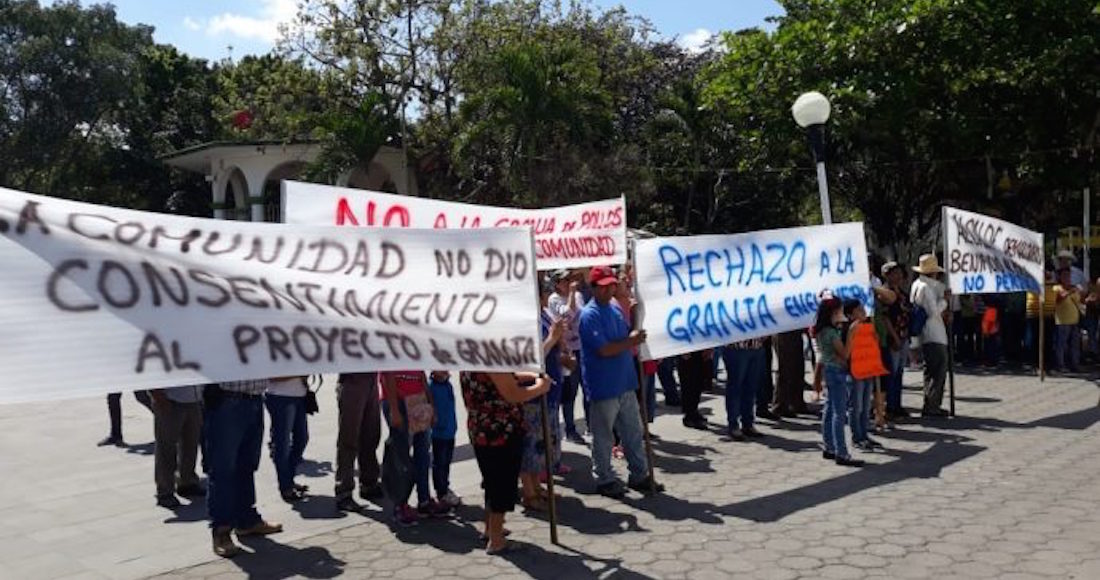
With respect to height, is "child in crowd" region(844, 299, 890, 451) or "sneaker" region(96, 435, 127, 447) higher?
"child in crowd" region(844, 299, 890, 451)

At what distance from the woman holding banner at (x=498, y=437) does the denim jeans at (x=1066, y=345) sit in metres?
10.9

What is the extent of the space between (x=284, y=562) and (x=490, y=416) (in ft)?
4.96

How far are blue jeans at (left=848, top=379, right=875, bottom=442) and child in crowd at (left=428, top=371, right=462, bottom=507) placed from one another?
3.72 metres

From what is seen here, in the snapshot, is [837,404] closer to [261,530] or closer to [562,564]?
[562,564]

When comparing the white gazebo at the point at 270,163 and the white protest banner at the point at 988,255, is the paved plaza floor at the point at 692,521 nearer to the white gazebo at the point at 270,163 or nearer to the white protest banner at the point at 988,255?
the white protest banner at the point at 988,255

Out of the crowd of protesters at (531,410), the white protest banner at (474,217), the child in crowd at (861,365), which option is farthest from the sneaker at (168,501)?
the child in crowd at (861,365)

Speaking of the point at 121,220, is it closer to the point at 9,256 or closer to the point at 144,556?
the point at 9,256

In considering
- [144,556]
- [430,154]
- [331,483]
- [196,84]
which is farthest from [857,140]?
[196,84]

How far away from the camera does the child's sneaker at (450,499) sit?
264 inches

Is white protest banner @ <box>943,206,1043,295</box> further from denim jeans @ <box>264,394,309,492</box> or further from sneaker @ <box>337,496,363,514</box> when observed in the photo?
denim jeans @ <box>264,394,309,492</box>

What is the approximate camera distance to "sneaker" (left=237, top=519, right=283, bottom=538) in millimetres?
6152

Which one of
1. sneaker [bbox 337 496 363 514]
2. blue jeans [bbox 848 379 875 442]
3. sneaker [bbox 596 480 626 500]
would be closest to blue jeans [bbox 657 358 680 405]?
blue jeans [bbox 848 379 875 442]

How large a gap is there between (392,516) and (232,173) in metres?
30.3

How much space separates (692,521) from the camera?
6328mm
